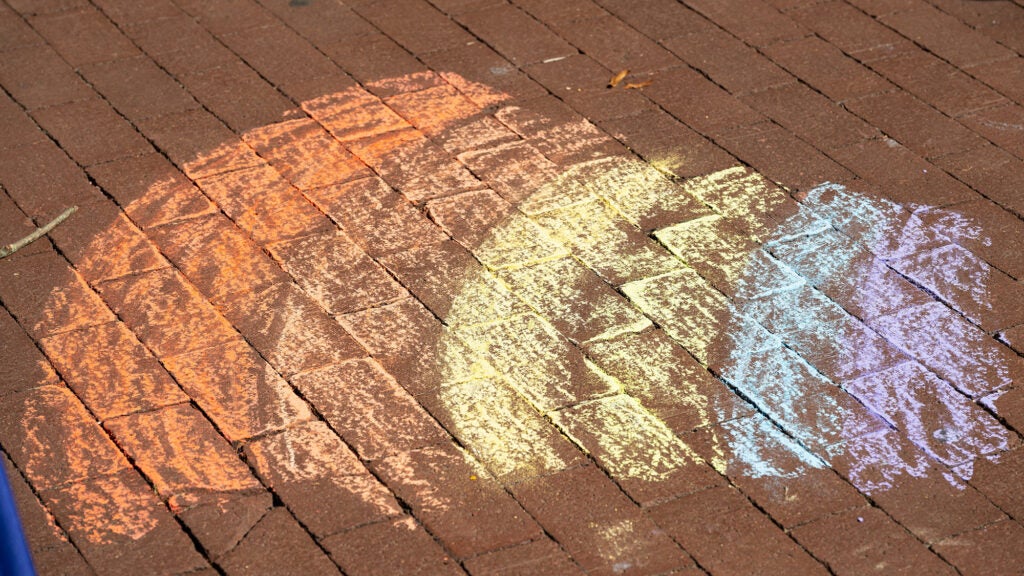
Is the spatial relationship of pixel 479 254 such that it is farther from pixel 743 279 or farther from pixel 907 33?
pixel 907 33

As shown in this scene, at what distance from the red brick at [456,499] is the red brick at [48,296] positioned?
1381 millimetres

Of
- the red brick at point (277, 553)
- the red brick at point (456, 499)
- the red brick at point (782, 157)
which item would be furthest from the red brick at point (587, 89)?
the red brick at point (277, 553)

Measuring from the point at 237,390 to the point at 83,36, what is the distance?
292 cm

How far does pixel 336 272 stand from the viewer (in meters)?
4.82

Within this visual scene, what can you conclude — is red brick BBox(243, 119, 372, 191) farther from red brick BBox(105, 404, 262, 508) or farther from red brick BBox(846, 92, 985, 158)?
red brick BBox(846, 92, 985, 158)

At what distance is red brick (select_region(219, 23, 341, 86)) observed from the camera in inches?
238

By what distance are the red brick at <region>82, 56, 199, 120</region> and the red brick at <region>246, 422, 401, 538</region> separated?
90.3 inches

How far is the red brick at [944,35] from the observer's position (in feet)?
20.9

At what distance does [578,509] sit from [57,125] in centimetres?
324

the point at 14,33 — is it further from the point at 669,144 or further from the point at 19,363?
the point at 669,144

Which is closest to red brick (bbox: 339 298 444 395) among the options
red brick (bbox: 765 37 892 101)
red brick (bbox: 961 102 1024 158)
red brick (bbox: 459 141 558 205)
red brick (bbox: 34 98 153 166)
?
red brick (bbox: 459 141 558 205)

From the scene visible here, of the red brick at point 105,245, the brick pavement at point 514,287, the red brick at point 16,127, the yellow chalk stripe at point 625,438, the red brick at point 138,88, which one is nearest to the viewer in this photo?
the brick pavement at point 514,287

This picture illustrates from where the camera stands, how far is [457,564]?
3.66 m

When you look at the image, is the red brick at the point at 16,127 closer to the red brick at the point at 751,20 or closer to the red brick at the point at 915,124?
the red brick at the point at 751,20
